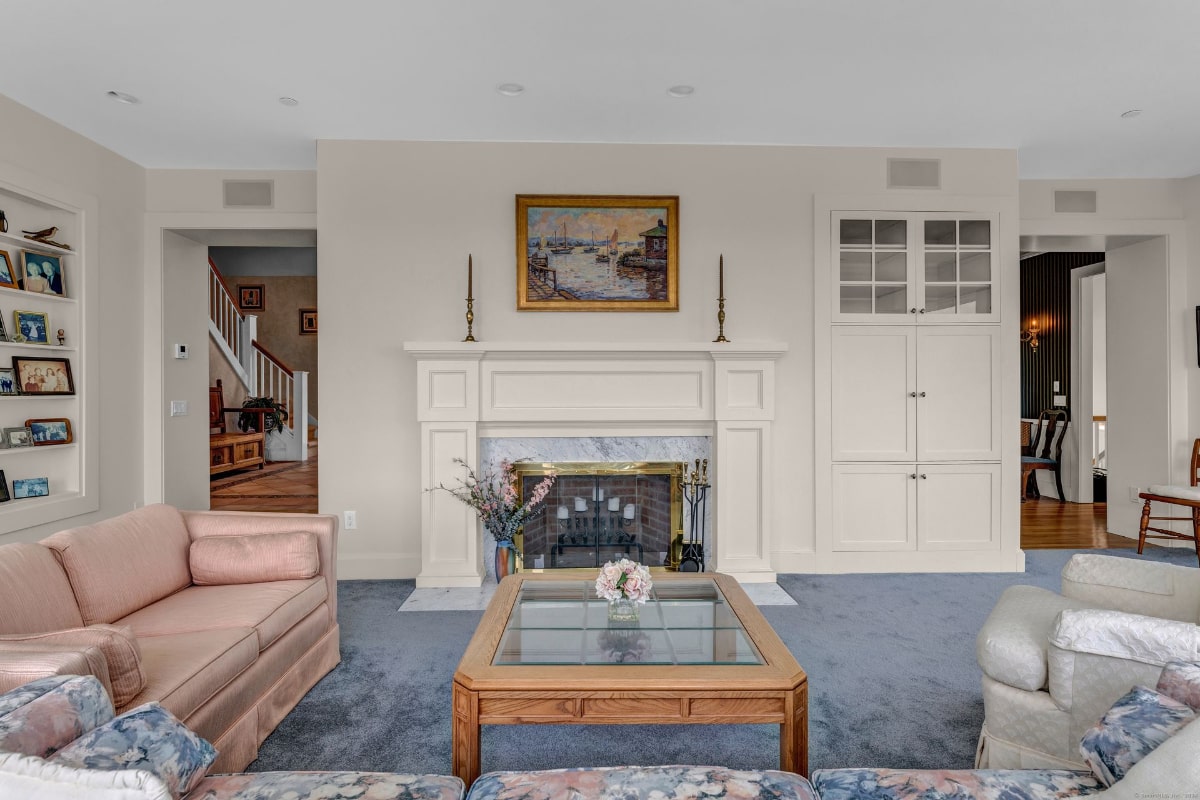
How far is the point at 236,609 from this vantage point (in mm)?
2314

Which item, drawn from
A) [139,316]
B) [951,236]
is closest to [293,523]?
[139,316]

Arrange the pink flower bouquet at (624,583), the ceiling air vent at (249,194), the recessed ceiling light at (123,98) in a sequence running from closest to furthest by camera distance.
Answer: the pink flower bouquet at (624,583), the recessed ceiling light at (123,98), the ceiling air vent at (249,194)

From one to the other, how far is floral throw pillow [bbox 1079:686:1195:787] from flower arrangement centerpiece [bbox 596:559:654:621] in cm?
125

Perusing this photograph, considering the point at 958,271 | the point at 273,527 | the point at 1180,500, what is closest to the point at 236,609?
the point at 273,527

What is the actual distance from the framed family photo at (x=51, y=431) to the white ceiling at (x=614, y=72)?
1.74m

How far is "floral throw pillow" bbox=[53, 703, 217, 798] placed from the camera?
115 cm

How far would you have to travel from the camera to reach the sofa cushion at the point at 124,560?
7.18ft

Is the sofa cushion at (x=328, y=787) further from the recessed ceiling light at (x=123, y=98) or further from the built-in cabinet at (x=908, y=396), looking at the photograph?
the recessed ceiling light at (x=123, y=98)

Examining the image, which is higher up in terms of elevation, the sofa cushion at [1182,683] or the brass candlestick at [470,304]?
the brass candlestick at [470,304]

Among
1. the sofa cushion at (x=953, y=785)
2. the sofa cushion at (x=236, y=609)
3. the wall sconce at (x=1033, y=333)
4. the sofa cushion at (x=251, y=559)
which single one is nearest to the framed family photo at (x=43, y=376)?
the sofa cushion at (x=251, y=559)

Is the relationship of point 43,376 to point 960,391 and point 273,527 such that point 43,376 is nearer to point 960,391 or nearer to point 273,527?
point 273,527

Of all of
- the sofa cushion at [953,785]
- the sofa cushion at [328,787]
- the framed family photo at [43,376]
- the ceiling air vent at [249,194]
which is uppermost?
the ceiling air vent at [249,194]

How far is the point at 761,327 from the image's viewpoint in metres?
4.33

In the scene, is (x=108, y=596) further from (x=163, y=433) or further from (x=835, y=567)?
(x=835, y=567)
